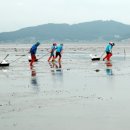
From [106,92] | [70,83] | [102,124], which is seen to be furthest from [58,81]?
[102,124]

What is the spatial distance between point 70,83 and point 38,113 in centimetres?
795

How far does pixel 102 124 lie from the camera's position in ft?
38.0

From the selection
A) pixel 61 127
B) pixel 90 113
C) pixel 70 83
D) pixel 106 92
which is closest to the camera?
pixel 61 127

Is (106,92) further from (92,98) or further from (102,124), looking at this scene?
(102,124)

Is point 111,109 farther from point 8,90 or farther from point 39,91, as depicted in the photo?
point 8,90

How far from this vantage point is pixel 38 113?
13211 mm

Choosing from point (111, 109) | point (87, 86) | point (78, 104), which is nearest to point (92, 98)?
point (78, 104)

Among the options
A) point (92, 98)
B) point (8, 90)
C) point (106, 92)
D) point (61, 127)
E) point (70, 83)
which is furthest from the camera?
point (70, 83)

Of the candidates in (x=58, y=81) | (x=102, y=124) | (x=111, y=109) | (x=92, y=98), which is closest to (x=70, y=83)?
(x=58, y=81)

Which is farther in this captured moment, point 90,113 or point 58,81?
point 58,81

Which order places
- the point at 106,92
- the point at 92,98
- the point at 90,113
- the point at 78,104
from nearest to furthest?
the point at 90,113 < the point at 78,104 < the point at 92,98 < the point at 106,92

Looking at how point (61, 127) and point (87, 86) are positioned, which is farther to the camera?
point (87, 86)

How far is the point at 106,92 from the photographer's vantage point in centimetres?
1733

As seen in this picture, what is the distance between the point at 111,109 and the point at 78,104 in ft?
4.91
